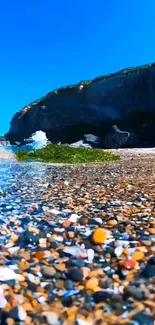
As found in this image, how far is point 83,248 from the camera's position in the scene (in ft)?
15.2

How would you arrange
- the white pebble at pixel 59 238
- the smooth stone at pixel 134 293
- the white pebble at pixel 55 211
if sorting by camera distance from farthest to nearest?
the white pebble at pixel 55 211 → the white pebble at pixel 59 238 → the smooth stone at pixel 134 293

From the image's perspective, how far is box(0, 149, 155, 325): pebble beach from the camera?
125 inches

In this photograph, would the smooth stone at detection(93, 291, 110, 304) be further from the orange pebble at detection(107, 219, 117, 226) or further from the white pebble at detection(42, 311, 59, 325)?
the orange pebble at detection(107, 219, 117, 226)

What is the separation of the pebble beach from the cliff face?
212 feet

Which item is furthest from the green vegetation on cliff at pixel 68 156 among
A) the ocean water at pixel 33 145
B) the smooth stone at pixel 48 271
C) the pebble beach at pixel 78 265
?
the smooth stone at pixel 48 271

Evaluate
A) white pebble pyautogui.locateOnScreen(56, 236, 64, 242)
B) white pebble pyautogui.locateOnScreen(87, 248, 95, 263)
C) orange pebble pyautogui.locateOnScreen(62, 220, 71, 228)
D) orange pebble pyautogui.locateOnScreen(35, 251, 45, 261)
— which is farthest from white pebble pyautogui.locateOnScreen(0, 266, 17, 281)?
orange pebble pyautogui.locateOnScreen(62, 220, 71, 228)

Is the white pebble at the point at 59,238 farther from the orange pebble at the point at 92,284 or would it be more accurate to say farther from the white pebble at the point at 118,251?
the orange pebble at the point at 92,284

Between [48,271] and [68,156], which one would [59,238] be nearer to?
[48,271]

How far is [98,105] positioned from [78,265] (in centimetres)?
9148

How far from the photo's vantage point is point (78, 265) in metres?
4.11

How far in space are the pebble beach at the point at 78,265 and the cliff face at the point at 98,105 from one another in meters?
64.7

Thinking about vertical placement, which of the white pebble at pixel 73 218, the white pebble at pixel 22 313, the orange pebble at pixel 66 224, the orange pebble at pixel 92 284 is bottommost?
the white pebble at pixel 22 313

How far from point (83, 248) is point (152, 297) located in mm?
1443

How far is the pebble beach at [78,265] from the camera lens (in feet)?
10.5
